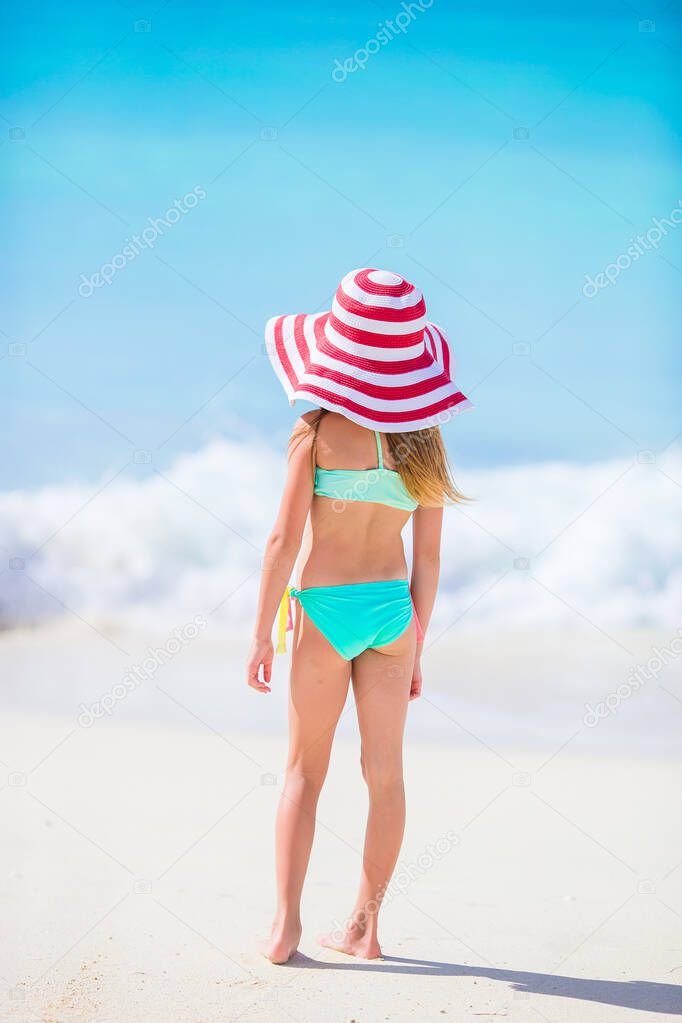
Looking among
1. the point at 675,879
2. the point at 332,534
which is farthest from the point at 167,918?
the point at 675,879

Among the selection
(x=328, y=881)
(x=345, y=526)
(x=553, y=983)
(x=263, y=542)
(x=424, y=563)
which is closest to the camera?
(x=553, y=983)

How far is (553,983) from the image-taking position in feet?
8.05

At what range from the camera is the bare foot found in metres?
2.60

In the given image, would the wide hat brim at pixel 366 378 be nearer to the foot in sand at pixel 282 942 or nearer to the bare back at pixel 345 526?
the bare back at pixel 345 526

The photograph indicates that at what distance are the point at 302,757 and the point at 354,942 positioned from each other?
53 cm

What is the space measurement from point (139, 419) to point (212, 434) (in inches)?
27.5

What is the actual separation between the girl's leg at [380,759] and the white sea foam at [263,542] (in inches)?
204

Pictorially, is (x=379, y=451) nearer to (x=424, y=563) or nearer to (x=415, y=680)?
(x=424, y=563)

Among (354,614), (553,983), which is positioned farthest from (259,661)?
(553,983)

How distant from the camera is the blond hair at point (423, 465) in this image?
258 cm

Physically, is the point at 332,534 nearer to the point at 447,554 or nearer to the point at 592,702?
the point at 592,702

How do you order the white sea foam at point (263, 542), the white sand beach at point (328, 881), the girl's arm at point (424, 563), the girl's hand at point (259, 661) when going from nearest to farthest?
the white sand beach at point (328, 881)
the girl's hand at point (259, 661)
the girl's arm at point (424, 563)
the white sea foam at point (263, 542)

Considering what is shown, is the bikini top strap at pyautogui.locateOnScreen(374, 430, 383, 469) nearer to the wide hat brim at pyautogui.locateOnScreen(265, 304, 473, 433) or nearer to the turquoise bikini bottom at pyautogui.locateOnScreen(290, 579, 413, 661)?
the wide hat brim at pyautogui.locateOnScreen(265, 304, 473, 433)

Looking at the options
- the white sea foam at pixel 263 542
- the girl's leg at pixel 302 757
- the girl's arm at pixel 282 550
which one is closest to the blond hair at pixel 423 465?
the girl's arm at pixel 282 550
